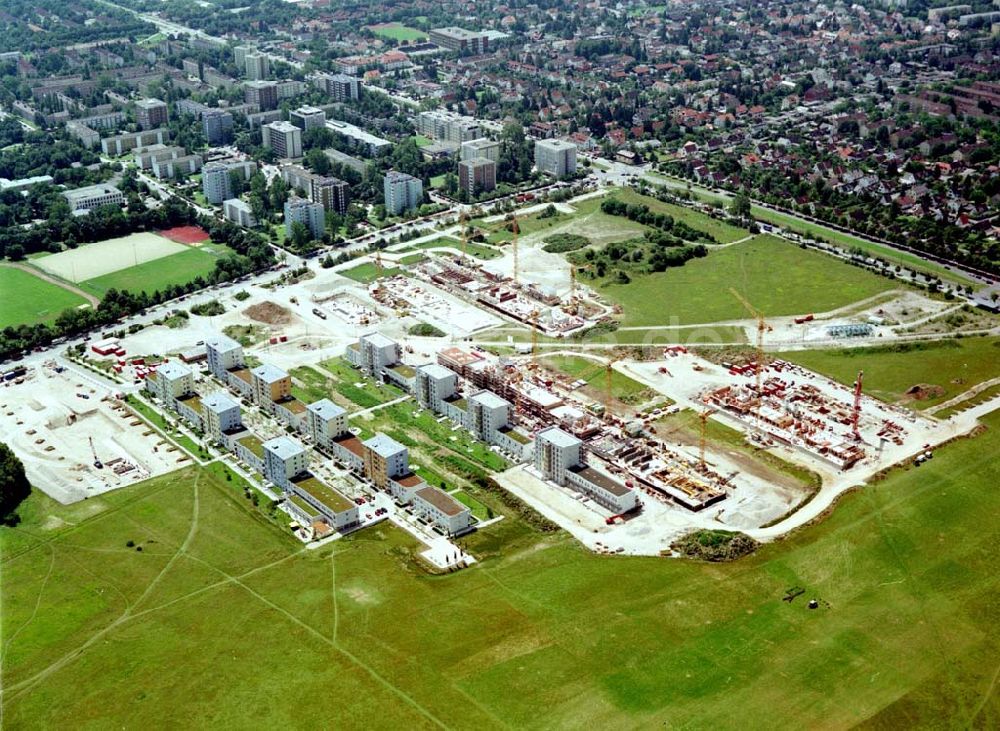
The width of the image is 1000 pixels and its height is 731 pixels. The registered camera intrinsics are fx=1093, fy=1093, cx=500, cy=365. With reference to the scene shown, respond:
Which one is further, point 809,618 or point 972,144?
point 972,144

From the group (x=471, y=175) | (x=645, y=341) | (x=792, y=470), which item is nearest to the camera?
(x=792, y=470)

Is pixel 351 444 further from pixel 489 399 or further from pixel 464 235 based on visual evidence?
pixel 464 235

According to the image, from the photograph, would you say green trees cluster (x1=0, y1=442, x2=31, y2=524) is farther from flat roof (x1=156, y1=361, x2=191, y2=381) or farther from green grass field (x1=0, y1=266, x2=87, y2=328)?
green grass field (x1=0, y1=266, x2=87, y2=328)

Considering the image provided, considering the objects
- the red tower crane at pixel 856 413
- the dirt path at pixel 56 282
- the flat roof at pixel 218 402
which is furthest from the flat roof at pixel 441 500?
the dirt path at pixel 56 282

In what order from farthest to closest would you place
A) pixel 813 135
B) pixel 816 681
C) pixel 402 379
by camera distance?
pixel 813 135
pixel 402 379
pixel 816 681

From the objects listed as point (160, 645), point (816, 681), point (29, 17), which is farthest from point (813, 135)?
point (29, 17)

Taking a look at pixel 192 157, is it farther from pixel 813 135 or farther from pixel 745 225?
pixel 813 135

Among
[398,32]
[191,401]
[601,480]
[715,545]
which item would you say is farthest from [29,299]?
[398,32]
